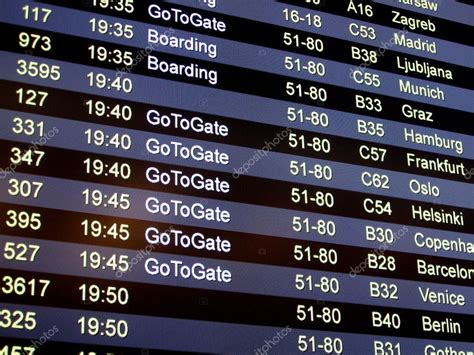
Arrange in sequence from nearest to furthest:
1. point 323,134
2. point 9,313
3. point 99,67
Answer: point 9,313
point 99,67
point 323,134

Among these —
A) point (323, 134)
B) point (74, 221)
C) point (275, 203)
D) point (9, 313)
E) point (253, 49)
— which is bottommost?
point (9, 313)

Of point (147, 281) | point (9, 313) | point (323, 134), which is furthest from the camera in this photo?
point (323, 134)

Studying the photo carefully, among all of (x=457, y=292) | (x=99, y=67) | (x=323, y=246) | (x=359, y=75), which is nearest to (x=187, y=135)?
(x=99, y=67)

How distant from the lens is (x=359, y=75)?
19.0 feet

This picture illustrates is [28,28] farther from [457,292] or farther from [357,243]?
[457,292]

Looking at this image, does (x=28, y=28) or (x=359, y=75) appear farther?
(x=359, y=75)

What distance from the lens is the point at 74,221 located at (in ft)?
15.0

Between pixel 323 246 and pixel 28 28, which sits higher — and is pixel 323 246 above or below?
below

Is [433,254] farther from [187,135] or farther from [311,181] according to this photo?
[187,135]

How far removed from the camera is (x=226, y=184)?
16.4 feet

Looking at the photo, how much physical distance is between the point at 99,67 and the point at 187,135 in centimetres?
59

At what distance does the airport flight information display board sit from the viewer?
4539mm

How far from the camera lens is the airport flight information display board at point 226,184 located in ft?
14.9

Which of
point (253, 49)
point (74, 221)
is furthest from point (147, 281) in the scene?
point (253, 49)
